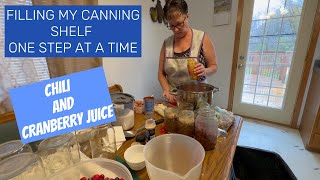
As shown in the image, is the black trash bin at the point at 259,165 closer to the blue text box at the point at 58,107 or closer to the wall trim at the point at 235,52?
the blue text box at the point at 58,107

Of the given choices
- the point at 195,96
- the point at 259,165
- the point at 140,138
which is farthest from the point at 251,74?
the point at 140,138

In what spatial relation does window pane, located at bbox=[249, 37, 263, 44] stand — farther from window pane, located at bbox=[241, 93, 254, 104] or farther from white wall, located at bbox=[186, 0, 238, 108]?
window pane, located at bbox=[241, 93, 254, 104]

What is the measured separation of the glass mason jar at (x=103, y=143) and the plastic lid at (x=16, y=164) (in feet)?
0.66

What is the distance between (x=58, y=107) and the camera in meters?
0.62

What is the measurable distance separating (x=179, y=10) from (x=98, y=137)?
90cm

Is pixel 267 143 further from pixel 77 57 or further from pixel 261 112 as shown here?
pixel 77 57

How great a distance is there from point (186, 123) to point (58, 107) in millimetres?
491

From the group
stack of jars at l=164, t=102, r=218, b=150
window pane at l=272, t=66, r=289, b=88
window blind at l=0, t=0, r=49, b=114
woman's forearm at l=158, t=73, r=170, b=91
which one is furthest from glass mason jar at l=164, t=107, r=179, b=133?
window pane at l=272, t=66, r=289, b=88

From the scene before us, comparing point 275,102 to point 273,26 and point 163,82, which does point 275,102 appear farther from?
point 163,82

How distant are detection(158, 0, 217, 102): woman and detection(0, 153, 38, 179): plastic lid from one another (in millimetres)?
775

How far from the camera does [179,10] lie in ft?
3.67

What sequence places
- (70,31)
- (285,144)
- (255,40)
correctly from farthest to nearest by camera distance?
(255,40), (285,144), (70,31)

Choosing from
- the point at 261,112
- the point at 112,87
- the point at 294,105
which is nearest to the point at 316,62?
the point at 294,105

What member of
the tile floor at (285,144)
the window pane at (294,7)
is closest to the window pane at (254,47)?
the window pane at (294,7)
